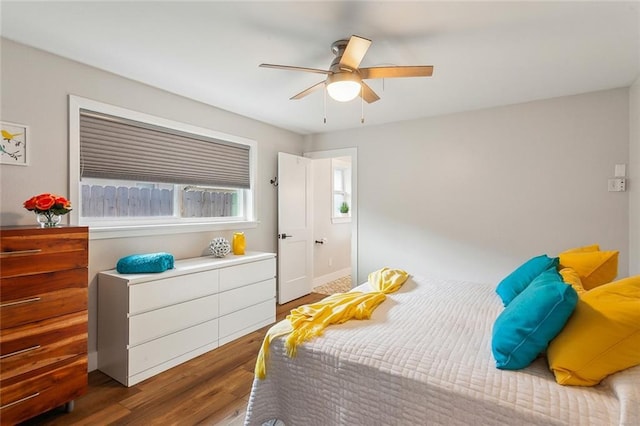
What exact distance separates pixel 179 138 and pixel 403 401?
300 centimetres

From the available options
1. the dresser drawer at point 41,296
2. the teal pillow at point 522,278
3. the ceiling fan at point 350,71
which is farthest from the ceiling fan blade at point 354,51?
the dresser drawer at point 41,296

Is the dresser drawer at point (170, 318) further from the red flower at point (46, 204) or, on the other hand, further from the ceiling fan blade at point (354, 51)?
the ceiling fan blade at point (354, 51)

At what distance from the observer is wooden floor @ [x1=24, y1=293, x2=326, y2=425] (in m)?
1.95

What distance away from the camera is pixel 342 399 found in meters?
1.42

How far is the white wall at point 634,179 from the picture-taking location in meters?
2.68

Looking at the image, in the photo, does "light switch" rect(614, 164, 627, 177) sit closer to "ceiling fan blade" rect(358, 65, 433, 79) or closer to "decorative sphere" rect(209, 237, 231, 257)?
"ceiling fan blade" rect(358, 65, 433, 79)

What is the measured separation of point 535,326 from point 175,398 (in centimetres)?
222

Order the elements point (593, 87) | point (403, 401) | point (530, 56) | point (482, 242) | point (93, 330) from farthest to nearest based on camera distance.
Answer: point (482, 242) → point (593, 87) → point (93, 330) → point (530, 56) → point (403, 401)

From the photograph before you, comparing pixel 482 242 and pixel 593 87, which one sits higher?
pixel 593 87

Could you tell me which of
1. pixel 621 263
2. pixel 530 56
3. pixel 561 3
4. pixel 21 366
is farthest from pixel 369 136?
pixel 21 366

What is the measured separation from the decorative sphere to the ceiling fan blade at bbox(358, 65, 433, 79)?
213cm

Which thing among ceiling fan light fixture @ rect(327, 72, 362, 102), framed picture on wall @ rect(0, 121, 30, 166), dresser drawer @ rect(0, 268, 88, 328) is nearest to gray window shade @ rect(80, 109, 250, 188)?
framed picture on wall @ rect(0, 121, 30, 166)

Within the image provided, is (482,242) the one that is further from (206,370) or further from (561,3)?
(206,370)

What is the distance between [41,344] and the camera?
1849mm
